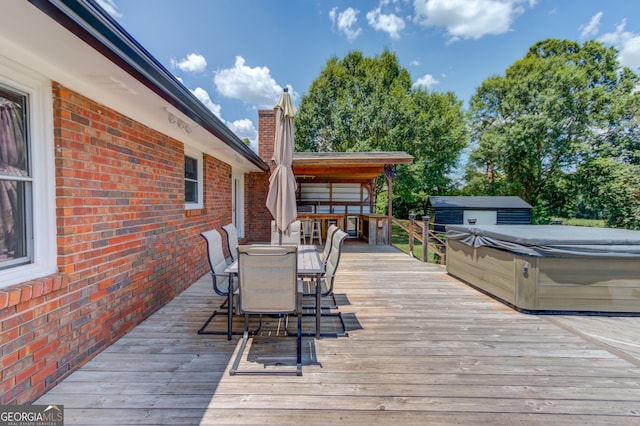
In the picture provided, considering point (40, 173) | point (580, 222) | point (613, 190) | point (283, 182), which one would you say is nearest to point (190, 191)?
point (283, 182)

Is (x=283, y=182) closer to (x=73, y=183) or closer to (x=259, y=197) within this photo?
(x=73, y=183)

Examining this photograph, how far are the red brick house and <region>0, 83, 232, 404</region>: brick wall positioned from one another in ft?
0.03

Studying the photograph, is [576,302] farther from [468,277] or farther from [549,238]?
[468,277]

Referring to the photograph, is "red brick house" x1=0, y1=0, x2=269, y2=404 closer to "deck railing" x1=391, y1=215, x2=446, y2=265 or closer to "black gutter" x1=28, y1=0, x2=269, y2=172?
"black gutter" x1=28, y1=0, x2=269, y2=172

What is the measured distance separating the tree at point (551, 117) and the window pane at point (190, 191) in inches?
754

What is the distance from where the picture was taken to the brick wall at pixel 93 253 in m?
1.87

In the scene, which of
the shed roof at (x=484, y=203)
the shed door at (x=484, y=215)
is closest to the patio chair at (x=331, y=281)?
the shed roof at (x=484, y=203)

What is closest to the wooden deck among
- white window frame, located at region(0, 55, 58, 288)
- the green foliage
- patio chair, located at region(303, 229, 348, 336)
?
patio chair, located at region(303, 229, 348, 336)

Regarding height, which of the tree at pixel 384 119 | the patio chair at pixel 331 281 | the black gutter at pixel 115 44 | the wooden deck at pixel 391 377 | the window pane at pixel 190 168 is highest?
the tree at pixel 384 119

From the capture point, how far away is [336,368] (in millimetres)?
2367

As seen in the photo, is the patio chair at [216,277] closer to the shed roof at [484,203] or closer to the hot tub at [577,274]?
the hot tub at [577,274]

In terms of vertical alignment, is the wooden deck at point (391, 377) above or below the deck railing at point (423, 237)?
below

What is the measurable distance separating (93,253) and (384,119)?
51.3 ft

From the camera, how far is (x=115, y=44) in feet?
5.46
